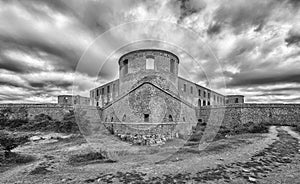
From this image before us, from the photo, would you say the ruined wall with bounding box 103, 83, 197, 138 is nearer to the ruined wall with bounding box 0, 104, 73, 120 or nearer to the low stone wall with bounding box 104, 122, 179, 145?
the low stone wall with bounding box 104, 122, 179, 145

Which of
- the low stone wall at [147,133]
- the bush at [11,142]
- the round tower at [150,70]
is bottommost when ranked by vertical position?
the bush at [11,142]

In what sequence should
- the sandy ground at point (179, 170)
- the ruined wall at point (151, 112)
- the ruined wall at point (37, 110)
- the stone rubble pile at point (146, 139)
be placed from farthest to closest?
the ruined wall at point (37, 110)
the ruined wall at point (151, 112)
the stone rubble pile at point (146, 139)
the sandy ground at point (179, 170)

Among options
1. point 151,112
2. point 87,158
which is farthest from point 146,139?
point 87,158

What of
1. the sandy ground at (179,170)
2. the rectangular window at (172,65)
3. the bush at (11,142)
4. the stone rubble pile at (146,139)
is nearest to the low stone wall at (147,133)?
the stone rubble pile at (146,139)

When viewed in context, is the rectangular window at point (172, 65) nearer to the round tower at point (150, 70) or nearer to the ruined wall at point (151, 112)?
the round tower at point (150, 70)

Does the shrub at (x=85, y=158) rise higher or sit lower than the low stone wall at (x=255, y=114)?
lower

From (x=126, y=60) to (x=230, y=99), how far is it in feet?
94.6

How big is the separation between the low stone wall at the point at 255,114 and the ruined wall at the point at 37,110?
23536mm

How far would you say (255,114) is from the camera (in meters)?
20.1

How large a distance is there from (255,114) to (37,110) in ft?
107

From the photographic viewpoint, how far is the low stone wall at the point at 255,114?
18.8 metres

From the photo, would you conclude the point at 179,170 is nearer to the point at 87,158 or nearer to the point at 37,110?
the point at 87,158

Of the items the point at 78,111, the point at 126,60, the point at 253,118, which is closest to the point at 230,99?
the point at 253,118

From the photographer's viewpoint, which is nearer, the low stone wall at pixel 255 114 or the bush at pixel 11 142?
the bush at pixel 11 142
